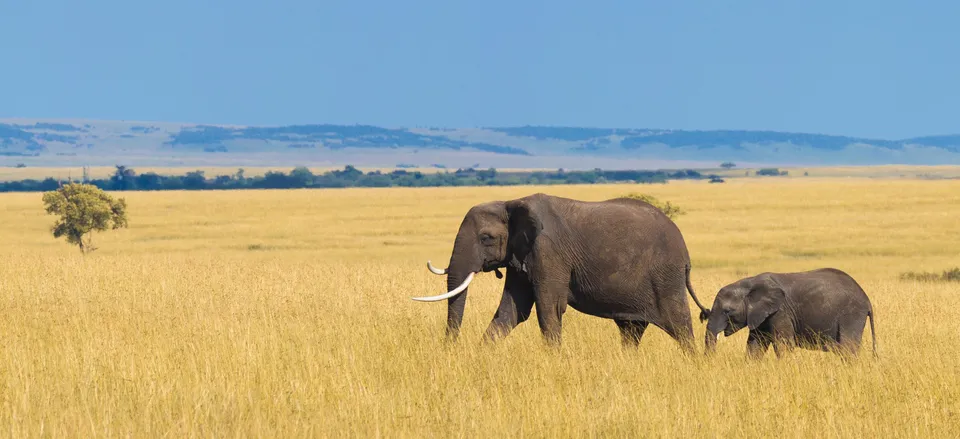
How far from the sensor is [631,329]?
39.5 feet

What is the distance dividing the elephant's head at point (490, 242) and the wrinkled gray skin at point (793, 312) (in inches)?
75.6

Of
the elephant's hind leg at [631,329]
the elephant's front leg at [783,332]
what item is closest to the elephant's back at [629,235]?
the elephant's hind leg at [631,329]

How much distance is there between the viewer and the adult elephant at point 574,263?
11.2 m

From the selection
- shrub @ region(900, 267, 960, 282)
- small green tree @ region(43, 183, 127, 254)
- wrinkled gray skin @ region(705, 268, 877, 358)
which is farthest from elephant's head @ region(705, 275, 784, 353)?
small green tree @ region(43, 183, 127, 254)

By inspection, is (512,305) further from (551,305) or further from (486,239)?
(486,239)

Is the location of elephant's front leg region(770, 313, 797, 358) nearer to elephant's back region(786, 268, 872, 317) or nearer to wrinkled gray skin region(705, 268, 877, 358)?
wrinkled gray skin region(705, 268, 877, 358)

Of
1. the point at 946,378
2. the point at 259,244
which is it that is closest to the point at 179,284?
the point at 946,378

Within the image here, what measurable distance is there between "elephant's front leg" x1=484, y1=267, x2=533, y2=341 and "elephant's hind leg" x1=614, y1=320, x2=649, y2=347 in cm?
112

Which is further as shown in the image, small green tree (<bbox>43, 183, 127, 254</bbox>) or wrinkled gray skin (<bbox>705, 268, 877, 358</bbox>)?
small green tree (<bbox>43, 183, 127, 254</bbox>)

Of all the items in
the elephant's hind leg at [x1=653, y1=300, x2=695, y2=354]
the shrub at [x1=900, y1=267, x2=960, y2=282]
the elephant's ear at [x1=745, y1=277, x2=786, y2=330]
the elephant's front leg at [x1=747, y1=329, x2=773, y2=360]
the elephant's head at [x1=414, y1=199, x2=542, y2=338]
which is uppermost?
the elephant's head at [x1=414, y1=199, x2=542, y2=338]

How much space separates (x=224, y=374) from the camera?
9.12 m

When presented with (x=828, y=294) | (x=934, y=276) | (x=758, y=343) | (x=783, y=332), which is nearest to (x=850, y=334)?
(x=828, y=294)

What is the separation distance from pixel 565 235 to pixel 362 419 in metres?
4.07

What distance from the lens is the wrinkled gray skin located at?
37.0 feet
